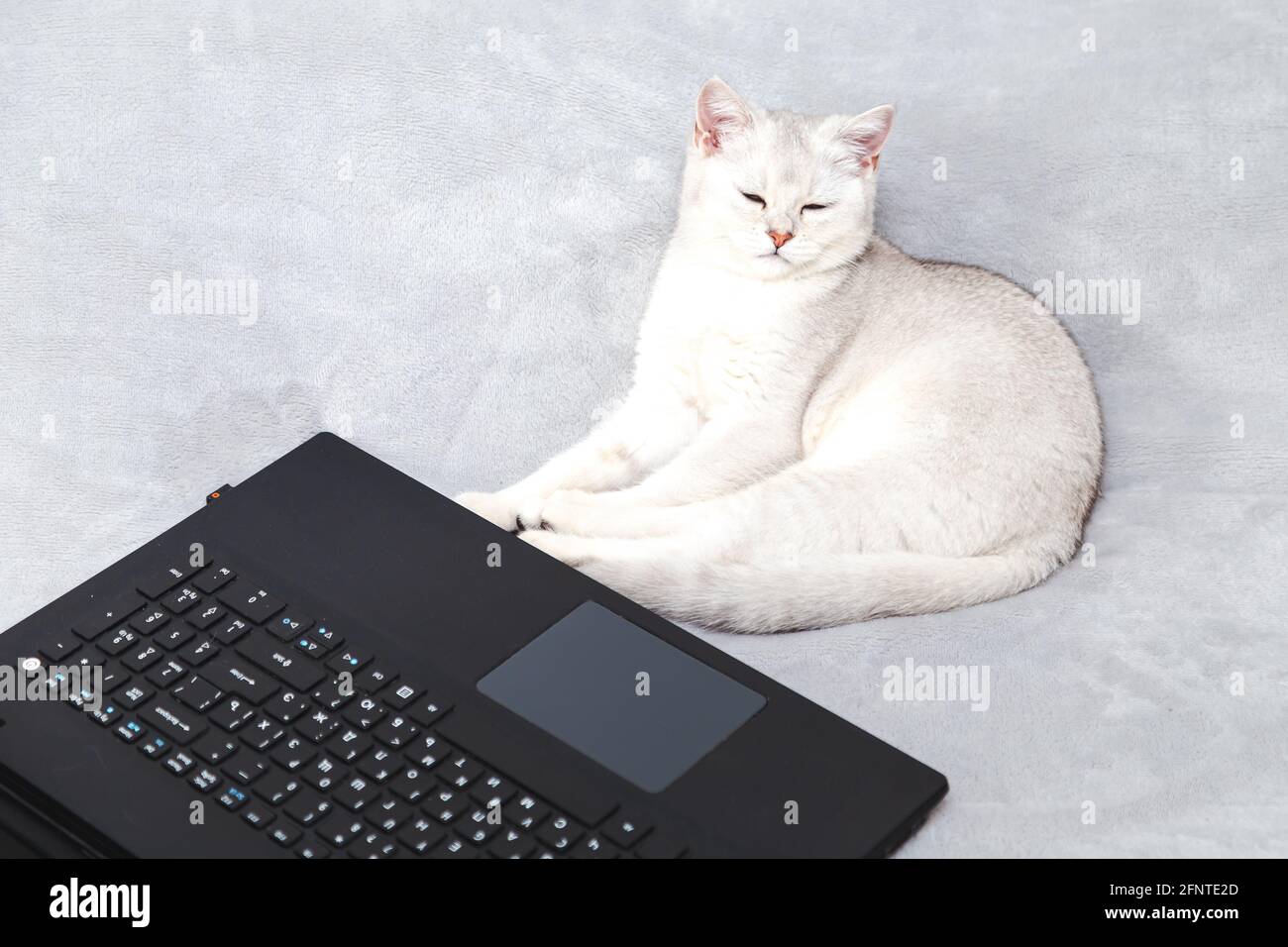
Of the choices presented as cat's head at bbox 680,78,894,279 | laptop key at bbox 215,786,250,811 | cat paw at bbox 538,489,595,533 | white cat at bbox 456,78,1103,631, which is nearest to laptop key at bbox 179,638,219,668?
laptop key at bbox 215,786,250,811

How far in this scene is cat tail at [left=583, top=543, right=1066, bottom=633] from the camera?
1122 millimetres

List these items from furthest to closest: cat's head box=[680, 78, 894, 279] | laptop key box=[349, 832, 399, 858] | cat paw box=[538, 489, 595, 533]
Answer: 1. cat's head box=[680, 78, 894, 279]
2. cat paw box=[538, 489, 595, 533]
3. laptop key box=[349, 832, 399, 858]

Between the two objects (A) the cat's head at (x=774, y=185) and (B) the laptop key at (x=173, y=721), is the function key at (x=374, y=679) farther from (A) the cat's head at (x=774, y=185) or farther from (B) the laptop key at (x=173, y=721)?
(A) the cat's head at (x=774, y=185)

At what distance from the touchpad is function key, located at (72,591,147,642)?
0.25 meters

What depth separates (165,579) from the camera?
3.19 feet

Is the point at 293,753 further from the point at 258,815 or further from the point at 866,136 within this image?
the point at 866,136

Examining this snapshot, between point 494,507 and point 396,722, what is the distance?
0.42 meters

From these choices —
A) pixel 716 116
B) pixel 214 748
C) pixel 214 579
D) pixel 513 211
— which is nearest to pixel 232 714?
pixel 214 748

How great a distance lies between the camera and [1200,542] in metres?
1.21

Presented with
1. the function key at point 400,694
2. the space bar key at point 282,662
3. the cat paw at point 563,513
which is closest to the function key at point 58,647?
the space bar key at point 282,662

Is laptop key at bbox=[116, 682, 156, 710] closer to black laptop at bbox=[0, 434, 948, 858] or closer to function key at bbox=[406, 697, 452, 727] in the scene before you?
black laptop at bbox=[0, 434, 948, 858]

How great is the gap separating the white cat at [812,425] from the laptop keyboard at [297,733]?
0.98 ft

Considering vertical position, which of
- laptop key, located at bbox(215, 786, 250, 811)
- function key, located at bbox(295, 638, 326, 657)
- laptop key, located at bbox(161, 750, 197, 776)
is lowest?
laptop key, located at bbox(215, 786, 250, 811)
